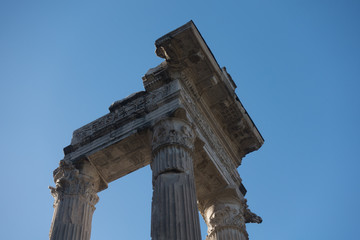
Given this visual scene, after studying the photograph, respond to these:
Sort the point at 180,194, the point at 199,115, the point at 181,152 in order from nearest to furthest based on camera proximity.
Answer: the point at 180,194
the point at 181,152
the point at 199,115

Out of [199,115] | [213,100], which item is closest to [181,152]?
[199,115]

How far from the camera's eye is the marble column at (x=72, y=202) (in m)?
16.6

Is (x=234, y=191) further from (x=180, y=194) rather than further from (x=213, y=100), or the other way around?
(x=180, y=194)

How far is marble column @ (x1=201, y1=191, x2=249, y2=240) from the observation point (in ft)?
60.0

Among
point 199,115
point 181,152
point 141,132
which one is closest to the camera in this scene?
point 181,152

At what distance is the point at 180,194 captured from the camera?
1464 cm

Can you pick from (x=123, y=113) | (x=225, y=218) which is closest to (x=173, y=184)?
(x=225, y=218)

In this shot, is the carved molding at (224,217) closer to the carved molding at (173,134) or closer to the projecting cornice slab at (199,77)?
the projecting cornice slab at (199,77)

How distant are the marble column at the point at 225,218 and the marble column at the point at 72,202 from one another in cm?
424

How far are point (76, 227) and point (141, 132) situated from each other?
380cm

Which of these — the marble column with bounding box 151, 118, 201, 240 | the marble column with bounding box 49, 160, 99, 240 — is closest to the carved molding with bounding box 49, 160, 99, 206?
the marble column with bounding box 49, 160, 99, 240

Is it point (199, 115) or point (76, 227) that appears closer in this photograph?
point (76, 227)

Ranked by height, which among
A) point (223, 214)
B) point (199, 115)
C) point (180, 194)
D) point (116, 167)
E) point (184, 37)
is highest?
point (184, 37)

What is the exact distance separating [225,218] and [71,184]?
562cm
